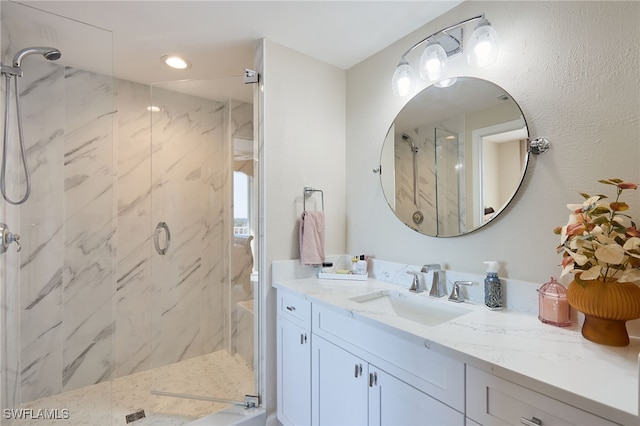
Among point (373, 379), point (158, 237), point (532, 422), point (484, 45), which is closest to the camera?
point (532, 422)

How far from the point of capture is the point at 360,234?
2021 millimetres

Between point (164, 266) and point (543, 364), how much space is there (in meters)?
2.29

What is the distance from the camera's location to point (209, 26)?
5.38ft

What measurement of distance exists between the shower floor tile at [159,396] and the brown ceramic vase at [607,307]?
1.70 metres

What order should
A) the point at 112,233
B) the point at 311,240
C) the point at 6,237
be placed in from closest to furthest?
1. the point at 6,237
2. the point at 311,240
3. the point at 112,233

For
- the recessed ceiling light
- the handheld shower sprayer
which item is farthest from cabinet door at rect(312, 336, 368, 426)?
the recessed ceiling light

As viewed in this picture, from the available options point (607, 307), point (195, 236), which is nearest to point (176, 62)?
point (195, 236)

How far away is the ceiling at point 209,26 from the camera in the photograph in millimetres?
1481

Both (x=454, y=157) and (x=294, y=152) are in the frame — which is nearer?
(x=454, y=157)

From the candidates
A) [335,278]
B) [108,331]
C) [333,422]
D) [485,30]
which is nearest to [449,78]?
[485,30]

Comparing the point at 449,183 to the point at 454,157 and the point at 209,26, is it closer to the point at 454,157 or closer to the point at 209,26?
the point at 454,157

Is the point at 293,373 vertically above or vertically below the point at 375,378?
below

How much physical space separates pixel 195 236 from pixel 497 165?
2.08 meters

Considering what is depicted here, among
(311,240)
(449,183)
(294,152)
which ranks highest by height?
(294,152)
